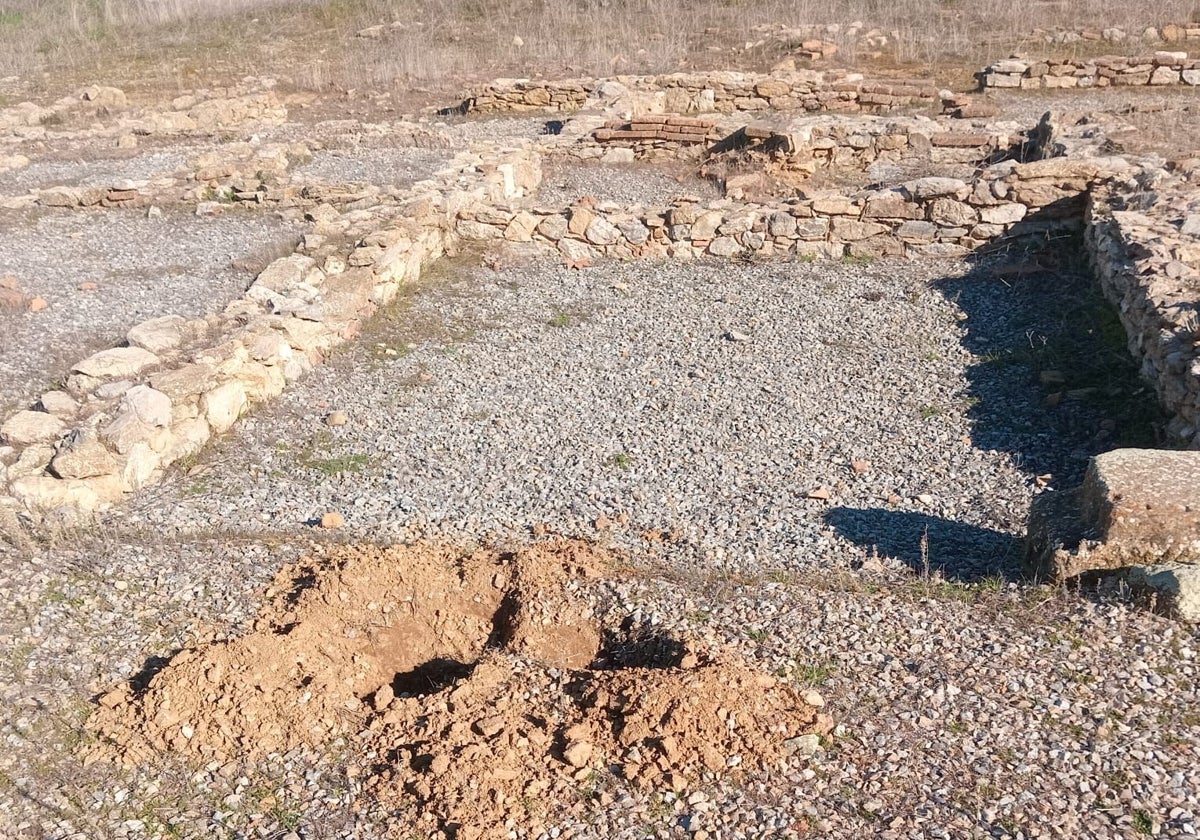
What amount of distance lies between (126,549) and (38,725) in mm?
1661

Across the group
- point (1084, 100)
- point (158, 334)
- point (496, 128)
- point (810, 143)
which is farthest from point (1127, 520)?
point (1084, 100)

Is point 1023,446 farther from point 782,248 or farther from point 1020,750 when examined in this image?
point 782,248

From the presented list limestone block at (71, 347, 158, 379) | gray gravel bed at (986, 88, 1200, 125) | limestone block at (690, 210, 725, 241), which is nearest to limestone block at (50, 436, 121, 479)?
limestone block at (71, 347, 158, 379)

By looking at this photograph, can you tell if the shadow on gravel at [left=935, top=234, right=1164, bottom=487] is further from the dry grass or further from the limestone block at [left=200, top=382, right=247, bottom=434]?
the dry grass

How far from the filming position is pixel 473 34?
26.5 m

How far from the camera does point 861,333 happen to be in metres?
9.38

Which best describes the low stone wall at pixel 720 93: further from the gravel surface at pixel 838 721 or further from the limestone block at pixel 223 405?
the gravel surface at pixel 838 721

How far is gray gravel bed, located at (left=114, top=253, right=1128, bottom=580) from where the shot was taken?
6.29 metres

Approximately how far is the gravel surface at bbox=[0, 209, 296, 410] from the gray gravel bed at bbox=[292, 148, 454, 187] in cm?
215

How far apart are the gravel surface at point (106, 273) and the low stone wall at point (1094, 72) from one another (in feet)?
48.3

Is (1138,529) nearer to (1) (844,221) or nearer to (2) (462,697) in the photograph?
(2) (462,697)

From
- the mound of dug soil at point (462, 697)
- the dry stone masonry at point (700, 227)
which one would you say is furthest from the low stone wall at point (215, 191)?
the mound of dug soil at point (462, 697)

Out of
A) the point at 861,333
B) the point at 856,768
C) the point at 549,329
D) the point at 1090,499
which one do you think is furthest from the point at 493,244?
the point at 856,768

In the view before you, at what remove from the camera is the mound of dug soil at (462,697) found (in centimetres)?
387
